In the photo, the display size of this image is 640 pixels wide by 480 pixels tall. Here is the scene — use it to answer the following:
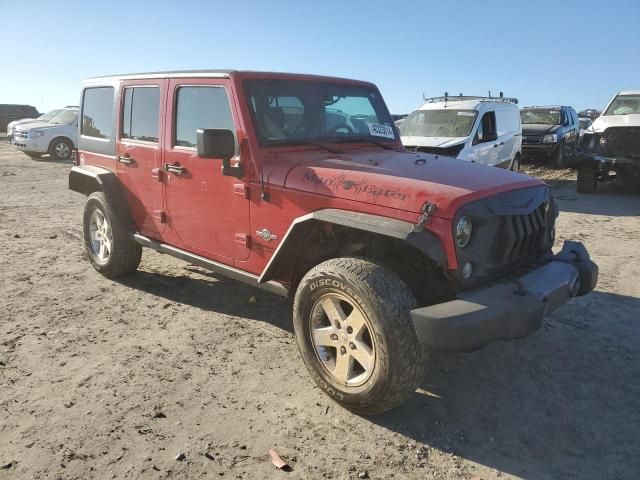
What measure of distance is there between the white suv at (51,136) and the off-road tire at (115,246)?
506 inches

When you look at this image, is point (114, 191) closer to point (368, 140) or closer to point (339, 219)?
point (368, 140)

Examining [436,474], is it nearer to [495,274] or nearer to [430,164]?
[495,274]

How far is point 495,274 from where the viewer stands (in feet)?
10.2

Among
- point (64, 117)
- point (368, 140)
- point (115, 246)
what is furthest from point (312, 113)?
point (64, 117)

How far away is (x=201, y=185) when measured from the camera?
12.9ft

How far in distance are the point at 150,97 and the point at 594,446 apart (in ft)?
13.5

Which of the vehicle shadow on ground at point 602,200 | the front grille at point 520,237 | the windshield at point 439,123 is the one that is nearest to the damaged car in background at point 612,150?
the vehicle shadow on ground at point 602,200

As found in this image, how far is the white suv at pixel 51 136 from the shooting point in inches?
653

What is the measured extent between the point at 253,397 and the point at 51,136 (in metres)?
16.5

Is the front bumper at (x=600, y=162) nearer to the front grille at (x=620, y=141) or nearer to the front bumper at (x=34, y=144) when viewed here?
the front grille at (x=620, y=141)

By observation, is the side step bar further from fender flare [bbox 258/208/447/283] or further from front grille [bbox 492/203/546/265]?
front grille [bbox 492/203/546/265]

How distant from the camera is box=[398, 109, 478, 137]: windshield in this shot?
9.95m

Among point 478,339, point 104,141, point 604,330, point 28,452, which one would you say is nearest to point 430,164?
point 478,339

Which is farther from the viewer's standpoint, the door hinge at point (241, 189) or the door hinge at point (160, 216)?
the door hinge at point (160, 216)
